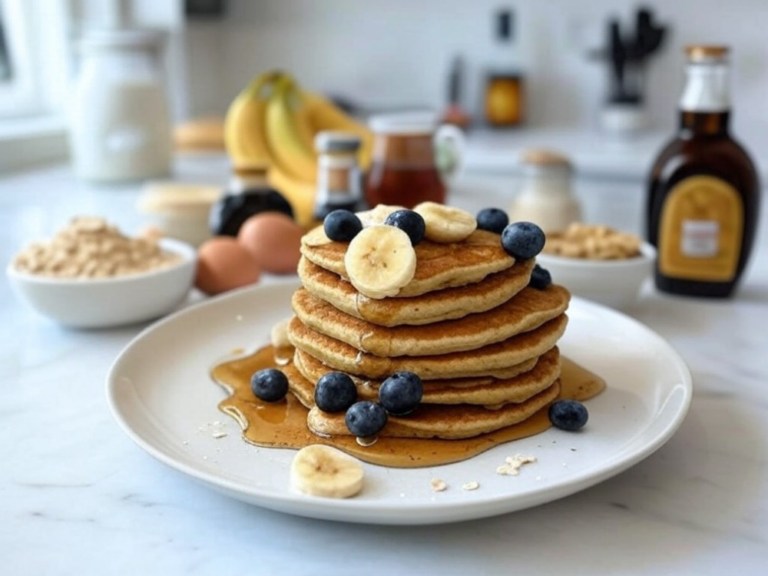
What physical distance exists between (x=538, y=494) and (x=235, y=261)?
0.85 m

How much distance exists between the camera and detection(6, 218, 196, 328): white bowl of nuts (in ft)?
4.04

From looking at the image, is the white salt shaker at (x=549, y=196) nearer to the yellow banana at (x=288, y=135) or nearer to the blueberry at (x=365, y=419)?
the yellow banana at (x=288, y=135)

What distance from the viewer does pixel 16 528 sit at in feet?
2.46

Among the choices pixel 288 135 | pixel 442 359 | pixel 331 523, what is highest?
pixel 288 135

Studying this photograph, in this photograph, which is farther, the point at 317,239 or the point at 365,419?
the point at 317,239

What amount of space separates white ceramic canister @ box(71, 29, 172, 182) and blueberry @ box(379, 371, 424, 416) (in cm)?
177

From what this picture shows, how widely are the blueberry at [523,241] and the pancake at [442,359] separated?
0.29 feet

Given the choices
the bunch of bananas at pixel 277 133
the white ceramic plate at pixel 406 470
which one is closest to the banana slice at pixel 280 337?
the white ceramic plate at pixel 406 470

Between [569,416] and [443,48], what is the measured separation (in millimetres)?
3075

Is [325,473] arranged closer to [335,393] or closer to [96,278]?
[335,393]

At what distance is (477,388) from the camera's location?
87cm

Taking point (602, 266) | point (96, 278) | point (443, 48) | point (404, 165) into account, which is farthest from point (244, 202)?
point (443, 48)

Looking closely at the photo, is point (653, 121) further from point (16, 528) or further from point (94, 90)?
point (16, 528)

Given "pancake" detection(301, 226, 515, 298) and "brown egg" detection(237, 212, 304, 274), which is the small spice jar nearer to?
"brown egg" detection(237, 212, 304, 274)
